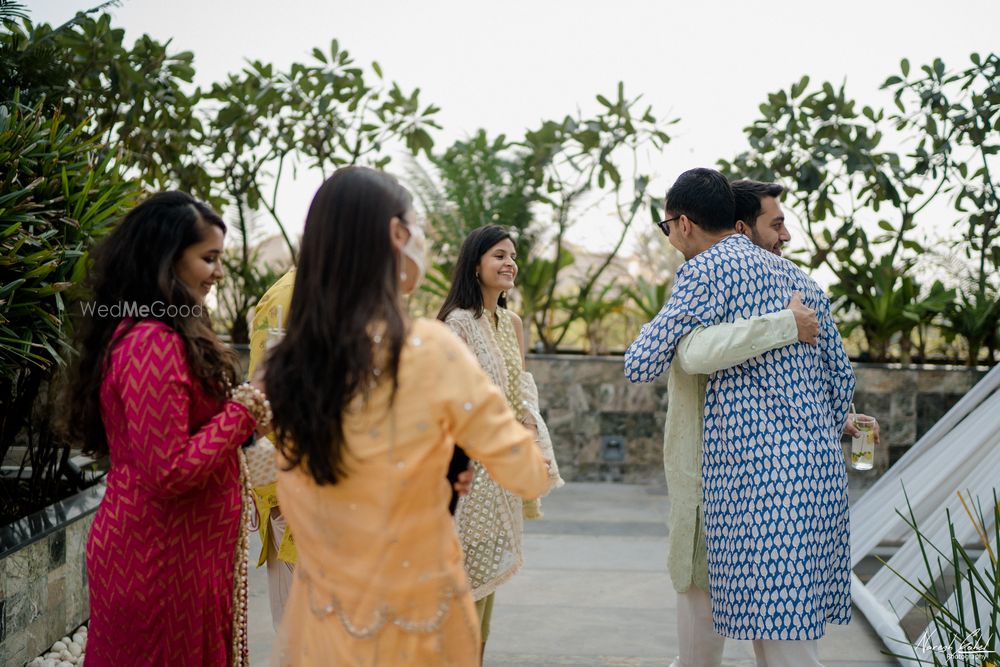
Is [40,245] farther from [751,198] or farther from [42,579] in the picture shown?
[751,198]

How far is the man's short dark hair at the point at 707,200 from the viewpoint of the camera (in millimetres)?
2967

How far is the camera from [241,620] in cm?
233

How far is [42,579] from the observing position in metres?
3.52

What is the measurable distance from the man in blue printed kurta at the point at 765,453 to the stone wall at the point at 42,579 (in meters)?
2.15

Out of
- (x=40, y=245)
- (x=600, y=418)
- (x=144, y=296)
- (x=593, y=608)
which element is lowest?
(x=593, y=608)

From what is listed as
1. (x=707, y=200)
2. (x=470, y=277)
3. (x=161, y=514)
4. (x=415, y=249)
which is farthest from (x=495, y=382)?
(x=415, y=249)

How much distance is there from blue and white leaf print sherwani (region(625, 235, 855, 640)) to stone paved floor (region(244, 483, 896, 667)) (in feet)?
3.48

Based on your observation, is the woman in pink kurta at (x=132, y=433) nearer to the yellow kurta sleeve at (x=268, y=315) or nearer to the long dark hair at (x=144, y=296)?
the long dark hair at (x=144, y=296)

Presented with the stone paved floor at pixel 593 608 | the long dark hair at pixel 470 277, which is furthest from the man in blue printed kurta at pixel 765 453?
the stone paved floor at pixel 593 608

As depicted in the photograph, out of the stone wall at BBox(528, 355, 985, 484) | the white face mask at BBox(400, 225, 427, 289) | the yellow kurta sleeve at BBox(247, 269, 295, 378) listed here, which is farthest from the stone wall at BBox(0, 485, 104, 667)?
the stone wall at BBox(528, 355, 985, 484)

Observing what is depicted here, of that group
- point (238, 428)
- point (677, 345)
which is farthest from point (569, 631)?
point (238, 428)

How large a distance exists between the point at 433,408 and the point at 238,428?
1.79 feet

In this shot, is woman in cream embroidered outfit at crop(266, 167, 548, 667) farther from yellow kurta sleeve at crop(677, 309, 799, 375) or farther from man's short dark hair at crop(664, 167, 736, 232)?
man's short dark hair at crop(664, 167, 736, 232)

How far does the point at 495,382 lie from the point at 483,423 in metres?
1.65
